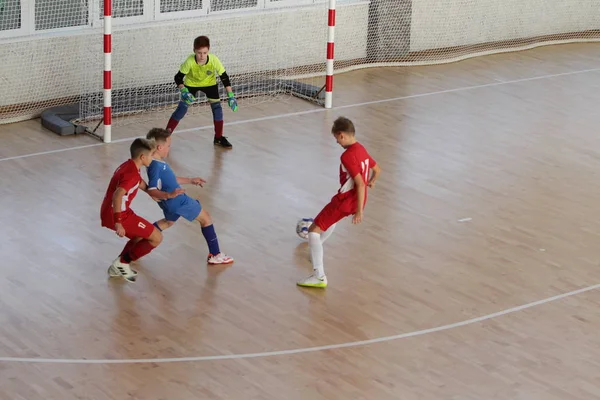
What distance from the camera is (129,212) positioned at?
9250 mm

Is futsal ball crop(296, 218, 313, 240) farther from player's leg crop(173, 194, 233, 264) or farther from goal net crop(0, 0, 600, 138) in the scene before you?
goal net crop(0, 0, 600, 138)

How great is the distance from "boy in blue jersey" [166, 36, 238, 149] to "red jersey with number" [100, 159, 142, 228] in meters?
3.73

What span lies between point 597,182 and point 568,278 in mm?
2944

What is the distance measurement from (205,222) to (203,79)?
3700 mm

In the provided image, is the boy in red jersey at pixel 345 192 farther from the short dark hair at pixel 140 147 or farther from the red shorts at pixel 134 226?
the short dark hair at pixel 140 147

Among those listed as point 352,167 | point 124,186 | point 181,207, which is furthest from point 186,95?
point 352,167

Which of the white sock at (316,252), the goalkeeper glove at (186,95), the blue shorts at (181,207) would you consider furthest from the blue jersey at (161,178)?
the goalkeeper glove at (186,95)

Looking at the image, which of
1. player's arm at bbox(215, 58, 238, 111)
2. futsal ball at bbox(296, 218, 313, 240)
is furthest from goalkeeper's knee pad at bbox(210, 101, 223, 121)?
futsal ball at bbox(296, 218, 313, 240)

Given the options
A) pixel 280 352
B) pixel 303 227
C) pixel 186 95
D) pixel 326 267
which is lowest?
pixel 280 352

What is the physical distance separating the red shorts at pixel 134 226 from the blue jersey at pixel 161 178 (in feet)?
0.97

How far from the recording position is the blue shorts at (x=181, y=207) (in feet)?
30.8

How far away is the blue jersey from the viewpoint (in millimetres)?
9266

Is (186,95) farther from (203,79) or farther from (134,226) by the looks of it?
(134,226)

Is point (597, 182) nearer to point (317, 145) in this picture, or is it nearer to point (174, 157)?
point (317, 145)
